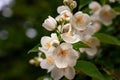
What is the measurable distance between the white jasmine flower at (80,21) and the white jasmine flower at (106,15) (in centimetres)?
65

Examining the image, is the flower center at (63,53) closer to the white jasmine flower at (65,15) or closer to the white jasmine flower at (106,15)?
the white jasmine flower at (65,15)

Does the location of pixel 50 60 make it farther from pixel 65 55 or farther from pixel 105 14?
pixel 105 14

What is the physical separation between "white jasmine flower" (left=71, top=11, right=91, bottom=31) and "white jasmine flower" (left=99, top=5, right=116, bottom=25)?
2.14 feet

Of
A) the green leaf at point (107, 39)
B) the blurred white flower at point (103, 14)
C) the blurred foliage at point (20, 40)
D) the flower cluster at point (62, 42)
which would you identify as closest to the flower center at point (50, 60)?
the flower cluster at point (62, 42)

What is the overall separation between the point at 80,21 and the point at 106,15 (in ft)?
2.67

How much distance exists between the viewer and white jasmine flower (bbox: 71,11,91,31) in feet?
6.12

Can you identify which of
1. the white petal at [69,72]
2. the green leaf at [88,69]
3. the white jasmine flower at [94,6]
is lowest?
the green leaf at [88,69]

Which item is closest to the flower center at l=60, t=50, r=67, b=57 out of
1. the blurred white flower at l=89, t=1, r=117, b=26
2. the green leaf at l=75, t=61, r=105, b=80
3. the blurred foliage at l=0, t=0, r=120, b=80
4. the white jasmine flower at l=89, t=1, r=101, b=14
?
the green leaf at l=75, t=61, r=105, b=80

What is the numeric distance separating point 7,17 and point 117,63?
10.6ft

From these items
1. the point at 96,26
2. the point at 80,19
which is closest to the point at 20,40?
the point at 96,26

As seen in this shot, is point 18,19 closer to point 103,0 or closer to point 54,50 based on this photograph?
point 103,0

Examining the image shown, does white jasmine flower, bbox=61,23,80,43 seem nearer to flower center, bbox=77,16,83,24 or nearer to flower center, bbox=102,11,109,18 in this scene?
flower center, bbox=77,16,83,24

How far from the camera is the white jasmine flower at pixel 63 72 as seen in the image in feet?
5.82

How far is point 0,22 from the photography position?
5449 millimetres
